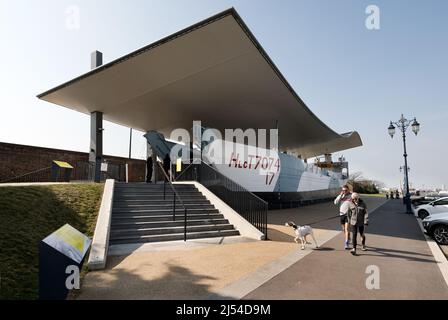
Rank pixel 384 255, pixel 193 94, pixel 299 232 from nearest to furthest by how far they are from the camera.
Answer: pixel 384 255 < pixel 299 232 < pixel 193 94

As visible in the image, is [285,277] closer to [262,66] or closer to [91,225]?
[91,225]

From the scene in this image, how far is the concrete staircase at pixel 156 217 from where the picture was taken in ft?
28.0

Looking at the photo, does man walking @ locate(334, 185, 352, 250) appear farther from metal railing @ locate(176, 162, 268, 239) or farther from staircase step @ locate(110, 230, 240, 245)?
staircase step @ locate(110, 230, 240, 245)

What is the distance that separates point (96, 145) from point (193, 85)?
6474 mm

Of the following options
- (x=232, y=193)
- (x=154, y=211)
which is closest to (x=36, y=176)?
(x=154, y=211)

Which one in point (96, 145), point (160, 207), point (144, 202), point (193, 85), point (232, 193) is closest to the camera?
point (160, 207)

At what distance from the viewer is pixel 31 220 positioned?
23.7 ft

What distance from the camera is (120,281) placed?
5203 mm

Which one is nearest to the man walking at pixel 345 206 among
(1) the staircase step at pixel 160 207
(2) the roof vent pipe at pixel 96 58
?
(1) the staircase step at pixel 160 207

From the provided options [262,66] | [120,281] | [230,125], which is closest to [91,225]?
[120,281]

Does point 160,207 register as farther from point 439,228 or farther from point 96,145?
point 439,228

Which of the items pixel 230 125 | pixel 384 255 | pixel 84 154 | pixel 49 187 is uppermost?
pixel 230 125

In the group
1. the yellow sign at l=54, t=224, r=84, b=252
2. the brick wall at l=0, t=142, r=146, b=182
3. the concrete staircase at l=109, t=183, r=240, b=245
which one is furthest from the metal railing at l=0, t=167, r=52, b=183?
the yellow sign at l=54, t=224, r=84, b=252
